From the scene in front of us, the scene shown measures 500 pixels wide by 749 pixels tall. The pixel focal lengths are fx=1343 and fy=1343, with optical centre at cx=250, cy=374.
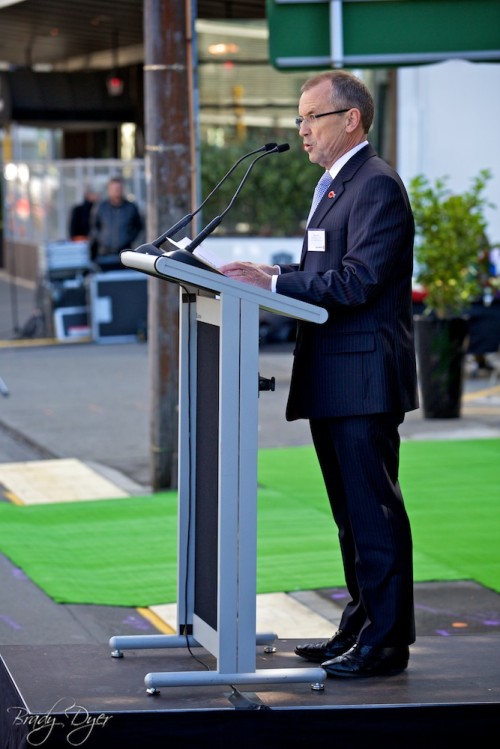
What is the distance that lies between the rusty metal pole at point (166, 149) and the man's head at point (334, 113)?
4694 mm

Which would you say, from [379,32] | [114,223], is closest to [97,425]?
[379,32]

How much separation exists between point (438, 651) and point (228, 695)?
934 millimetres

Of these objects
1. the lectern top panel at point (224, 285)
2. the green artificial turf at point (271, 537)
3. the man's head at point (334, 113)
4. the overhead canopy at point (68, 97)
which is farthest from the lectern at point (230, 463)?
the overhead canopy at point (68, 97)

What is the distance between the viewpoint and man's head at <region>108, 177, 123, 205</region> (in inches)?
726

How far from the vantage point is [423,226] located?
11883 millimetres

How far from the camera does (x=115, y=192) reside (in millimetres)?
18531

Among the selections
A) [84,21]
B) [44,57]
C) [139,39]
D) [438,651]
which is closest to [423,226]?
[438,651]

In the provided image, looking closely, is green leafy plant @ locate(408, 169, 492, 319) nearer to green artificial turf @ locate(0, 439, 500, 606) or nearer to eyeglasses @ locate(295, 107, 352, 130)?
green artificial turf @ locate(0, 439, 500, 606)

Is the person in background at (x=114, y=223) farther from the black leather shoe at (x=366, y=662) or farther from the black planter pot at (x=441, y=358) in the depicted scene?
the black leather shoe at (x=366, y=662)

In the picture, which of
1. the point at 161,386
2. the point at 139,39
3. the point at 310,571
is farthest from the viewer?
the point at 139,39

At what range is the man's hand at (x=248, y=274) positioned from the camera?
3.99 meters

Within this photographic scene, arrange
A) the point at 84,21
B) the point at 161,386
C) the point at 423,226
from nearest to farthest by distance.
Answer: the point at 161,386
the point at 423,226
the point at 84,21

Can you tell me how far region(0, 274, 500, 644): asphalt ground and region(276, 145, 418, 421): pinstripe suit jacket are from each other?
2091 millimetres

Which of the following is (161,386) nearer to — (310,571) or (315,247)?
(310,571)
